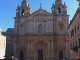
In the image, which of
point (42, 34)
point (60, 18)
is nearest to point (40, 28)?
point (42, 34)

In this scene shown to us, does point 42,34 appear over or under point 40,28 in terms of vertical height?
under

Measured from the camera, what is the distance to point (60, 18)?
154 feet

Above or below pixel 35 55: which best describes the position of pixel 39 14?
above

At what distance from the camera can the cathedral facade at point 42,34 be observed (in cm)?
4522

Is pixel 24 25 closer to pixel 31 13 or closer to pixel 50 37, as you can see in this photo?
pixel 31 13

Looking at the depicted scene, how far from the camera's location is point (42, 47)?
150 feet

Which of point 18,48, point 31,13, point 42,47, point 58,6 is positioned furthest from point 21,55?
point 58,6

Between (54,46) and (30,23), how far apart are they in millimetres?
7326

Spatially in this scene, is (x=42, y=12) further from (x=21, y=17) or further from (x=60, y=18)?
(x=21, y=17)

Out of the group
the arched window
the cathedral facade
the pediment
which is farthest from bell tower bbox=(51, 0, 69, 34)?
the arched window

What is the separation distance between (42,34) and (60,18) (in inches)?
213

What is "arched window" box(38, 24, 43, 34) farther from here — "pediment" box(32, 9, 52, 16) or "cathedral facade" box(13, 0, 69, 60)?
"pediment" box(32, 9, 52, 16)

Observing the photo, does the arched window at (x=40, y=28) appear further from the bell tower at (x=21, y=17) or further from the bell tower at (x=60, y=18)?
the bell tower at (x=21, y=17)

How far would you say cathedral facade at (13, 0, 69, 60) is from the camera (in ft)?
148
